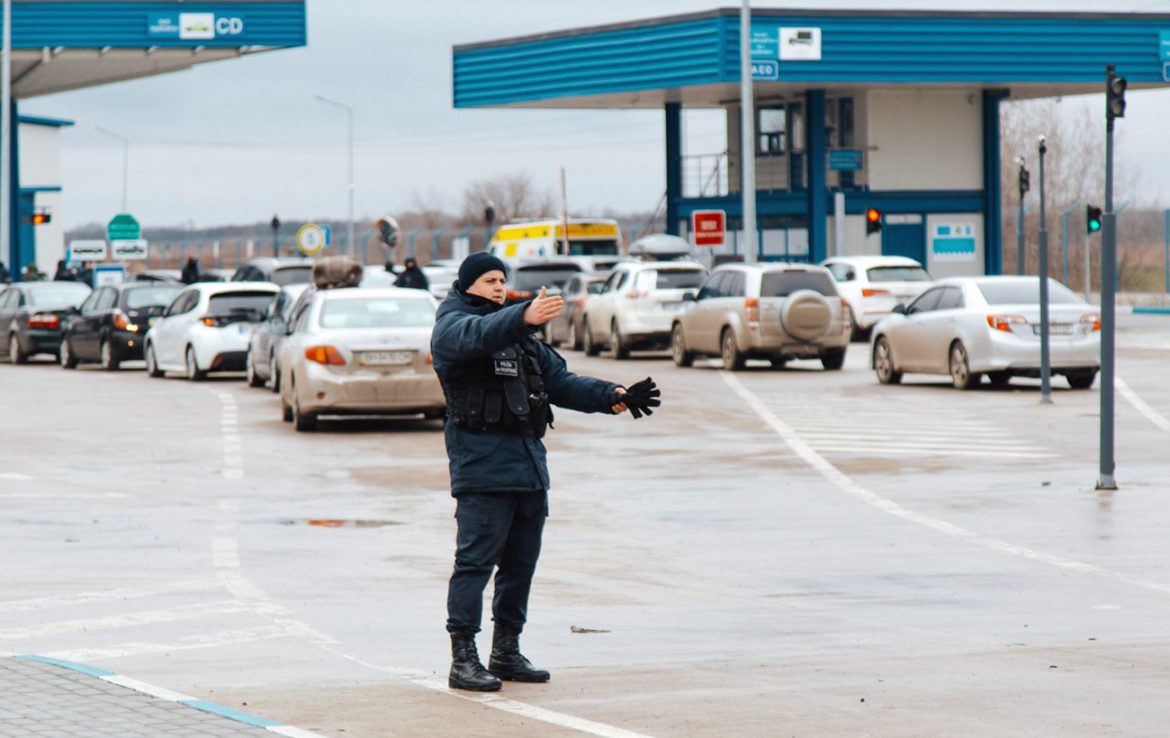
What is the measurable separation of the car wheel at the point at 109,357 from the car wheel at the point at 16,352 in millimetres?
3384

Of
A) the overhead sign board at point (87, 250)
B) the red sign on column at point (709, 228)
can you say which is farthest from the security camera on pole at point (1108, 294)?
the overhead sign board at point (87, 250)

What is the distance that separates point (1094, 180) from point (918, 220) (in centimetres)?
2026

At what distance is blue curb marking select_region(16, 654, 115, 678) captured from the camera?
8.46m

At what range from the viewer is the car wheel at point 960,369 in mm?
27172

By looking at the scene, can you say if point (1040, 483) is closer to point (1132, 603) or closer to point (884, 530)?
point (884, 530)

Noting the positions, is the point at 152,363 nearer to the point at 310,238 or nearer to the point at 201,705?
the point at 310,238

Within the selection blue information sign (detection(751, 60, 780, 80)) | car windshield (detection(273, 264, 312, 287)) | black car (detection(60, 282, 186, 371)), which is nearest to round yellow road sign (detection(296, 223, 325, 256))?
car windshield (detection(273, 264, 312, 287))

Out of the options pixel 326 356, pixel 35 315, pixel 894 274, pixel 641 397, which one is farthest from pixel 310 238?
pixel 641 397

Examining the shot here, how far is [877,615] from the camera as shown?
10.4 m

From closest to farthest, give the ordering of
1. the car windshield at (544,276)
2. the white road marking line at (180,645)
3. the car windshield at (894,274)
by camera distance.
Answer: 1. the white road marking line at (180,645)
2. the car windshield at (894,274)
3. the car windshield at (544,276)

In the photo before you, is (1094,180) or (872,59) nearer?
(872,59)

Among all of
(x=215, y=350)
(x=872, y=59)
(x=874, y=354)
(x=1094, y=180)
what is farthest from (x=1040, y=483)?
(x=1094, y=180)

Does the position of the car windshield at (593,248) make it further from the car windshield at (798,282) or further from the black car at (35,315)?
the car windshield at (798,282)

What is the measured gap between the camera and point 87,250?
59656 millimetres
